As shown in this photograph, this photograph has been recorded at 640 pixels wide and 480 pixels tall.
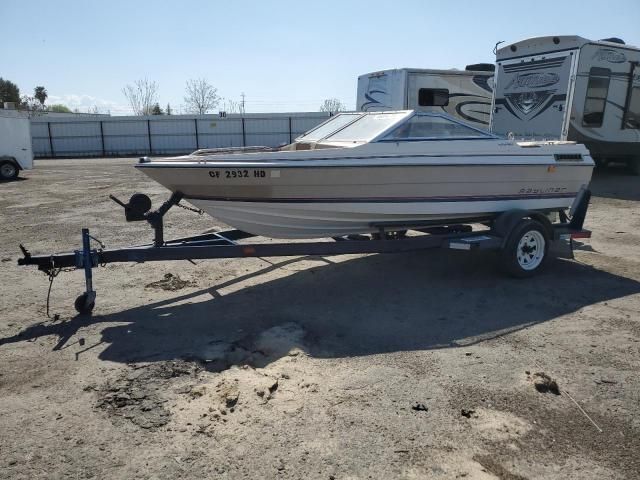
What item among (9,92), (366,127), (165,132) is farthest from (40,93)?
(366,127)

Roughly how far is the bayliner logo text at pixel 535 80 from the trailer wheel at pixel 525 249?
7.18 meters

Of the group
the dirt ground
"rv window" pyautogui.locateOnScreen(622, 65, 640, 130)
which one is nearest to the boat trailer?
the dirt ground

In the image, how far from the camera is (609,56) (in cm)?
1198

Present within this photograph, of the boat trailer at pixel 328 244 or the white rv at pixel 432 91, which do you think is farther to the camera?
the white rv at pixel 432 91

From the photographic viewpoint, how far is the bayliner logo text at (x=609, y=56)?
38.7 ft

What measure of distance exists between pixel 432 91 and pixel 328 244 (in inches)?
384

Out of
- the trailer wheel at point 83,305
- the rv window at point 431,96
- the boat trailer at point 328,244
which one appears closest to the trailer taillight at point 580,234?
the boat trailer at point 328,244

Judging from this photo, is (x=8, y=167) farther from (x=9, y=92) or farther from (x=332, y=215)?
(x=9, y=92)

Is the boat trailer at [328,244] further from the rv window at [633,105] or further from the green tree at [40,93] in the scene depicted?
the green tree at [40,93]

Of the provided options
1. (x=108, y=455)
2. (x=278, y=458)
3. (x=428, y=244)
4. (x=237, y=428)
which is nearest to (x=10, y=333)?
(x=108, y=455)

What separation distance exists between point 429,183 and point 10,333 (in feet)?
14.8

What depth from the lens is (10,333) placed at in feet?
14.5

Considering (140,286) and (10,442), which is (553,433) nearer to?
(10,442)

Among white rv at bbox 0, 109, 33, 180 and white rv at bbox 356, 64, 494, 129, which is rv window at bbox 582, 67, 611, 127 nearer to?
white rv at bbox 356, 64, 494, 129
